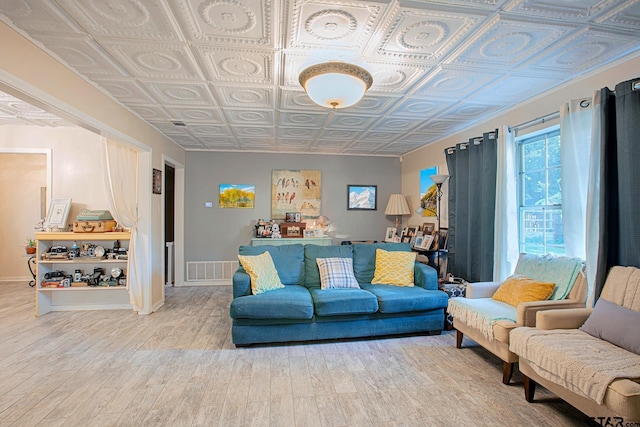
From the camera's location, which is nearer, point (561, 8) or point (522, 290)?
point (561, 8)

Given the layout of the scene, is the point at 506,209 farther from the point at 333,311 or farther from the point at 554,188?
the point at 333,311

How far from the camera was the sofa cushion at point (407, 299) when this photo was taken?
3.10 m

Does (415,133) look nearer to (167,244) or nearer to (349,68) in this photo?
(349,68)

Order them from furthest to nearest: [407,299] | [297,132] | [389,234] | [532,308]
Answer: [389,234], [297,132], [407,299], [532,308]

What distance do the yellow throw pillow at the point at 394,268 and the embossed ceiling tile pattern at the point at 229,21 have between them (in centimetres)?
268

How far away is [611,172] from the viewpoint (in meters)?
2.34

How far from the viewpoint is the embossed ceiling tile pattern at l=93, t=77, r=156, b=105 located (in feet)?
8.82

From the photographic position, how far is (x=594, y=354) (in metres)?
1.77

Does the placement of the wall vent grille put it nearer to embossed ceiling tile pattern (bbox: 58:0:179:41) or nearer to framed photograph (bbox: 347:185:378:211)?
framed photograph (bbox: 347:185:378:211)

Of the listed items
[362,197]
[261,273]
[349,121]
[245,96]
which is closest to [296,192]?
[362,197]

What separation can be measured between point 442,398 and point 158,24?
10.2 ft

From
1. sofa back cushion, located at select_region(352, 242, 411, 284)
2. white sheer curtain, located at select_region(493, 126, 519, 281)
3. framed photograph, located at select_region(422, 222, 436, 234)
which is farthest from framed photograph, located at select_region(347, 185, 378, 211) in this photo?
white sheer curtain, located at select_region(493, 126, 519, 281)

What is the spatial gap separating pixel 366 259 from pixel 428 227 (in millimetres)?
1653

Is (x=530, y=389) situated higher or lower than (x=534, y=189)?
lower
